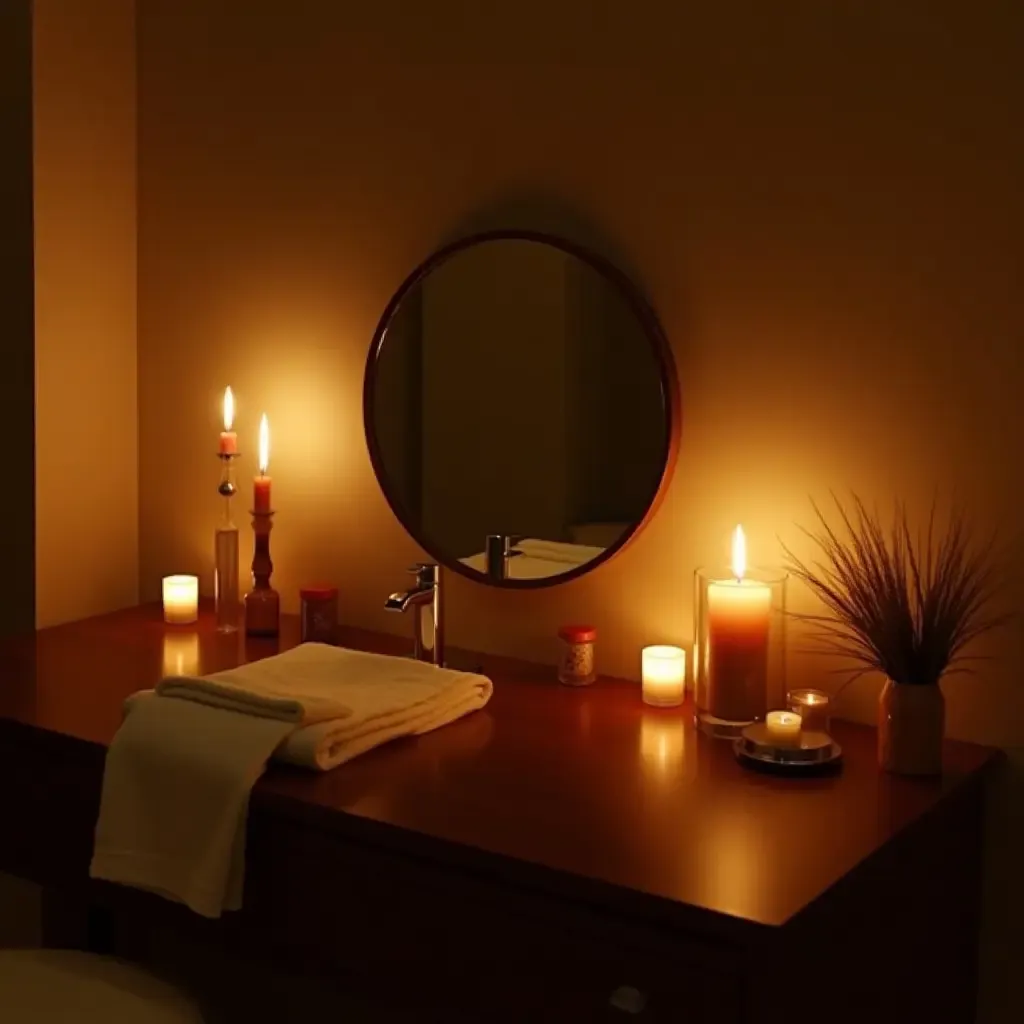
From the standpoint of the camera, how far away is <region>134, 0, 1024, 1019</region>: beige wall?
1.52 metres

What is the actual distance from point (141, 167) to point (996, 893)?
5.53 ft

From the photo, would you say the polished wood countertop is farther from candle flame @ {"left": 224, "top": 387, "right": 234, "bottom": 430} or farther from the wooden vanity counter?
candle flame @ {"left": 224, "top": 387, "right": 234, "bottom": 430}

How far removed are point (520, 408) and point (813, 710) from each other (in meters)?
0.57

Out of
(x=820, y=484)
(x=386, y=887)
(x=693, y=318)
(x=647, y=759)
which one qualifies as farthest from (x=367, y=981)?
(x=693, y=318)

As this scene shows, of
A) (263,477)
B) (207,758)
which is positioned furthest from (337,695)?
(263,477)

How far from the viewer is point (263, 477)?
205 cm

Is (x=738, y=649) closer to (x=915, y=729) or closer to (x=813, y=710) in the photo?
(x=813, y=710)

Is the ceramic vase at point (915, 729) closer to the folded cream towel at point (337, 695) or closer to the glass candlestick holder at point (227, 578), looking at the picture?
the folded cream towel at point (337, 695)

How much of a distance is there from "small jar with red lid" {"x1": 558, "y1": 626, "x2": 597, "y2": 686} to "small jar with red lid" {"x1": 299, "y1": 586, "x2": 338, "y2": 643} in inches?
14.6

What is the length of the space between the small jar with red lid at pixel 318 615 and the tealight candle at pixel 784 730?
73 cm

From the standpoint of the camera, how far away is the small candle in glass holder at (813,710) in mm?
1521

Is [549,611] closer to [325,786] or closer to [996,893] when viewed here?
[325,786]

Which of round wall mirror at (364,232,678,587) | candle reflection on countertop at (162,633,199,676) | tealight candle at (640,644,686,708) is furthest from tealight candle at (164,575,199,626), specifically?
tealight candle at (640,644,686,708)

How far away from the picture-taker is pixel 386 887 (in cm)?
134
